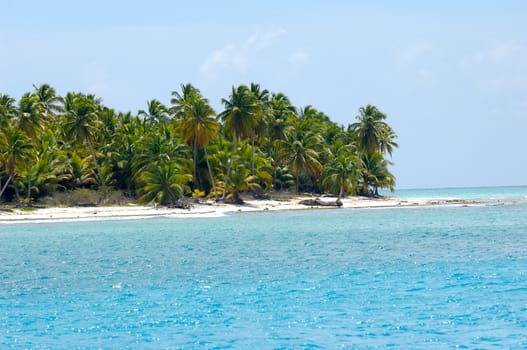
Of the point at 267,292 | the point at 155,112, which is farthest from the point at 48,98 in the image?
the point at 267,292

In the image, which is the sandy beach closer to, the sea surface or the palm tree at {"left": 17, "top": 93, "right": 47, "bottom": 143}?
the palm tree at {"left": 17, "top": 93, "right": 47, "bottom": 143}

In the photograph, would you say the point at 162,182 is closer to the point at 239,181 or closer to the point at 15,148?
the point at 239,181

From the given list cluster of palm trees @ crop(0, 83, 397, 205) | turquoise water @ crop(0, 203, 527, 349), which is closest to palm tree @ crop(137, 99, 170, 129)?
cluster of palm trees @ crop(0, 83, 397, 205)

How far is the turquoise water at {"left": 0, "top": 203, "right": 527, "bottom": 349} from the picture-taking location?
1273 centimetres

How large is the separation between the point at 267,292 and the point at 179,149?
4912 centimetres

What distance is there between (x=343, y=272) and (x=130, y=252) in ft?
39.1

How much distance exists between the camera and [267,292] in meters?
17.8

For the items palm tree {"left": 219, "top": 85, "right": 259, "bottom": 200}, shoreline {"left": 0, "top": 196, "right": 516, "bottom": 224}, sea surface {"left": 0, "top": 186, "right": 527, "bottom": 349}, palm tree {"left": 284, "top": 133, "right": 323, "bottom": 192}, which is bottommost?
sea surface {"left": 0, "top": 186, "right": 527, "bottom": 349}

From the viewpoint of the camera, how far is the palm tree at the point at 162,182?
198 ft

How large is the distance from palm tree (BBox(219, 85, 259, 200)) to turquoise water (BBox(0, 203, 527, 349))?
107 ft

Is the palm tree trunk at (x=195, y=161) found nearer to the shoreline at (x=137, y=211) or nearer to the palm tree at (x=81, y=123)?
the shoreline at (x=137, y=211)

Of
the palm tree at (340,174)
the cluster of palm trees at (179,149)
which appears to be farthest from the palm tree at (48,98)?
the palm tree at (340,174)

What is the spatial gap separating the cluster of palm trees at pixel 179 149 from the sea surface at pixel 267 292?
2619cm

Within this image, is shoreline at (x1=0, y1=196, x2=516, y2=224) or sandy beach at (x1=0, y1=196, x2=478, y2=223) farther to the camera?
sandy beach at (x1=0, y1=196, x2=478, y2=223)
